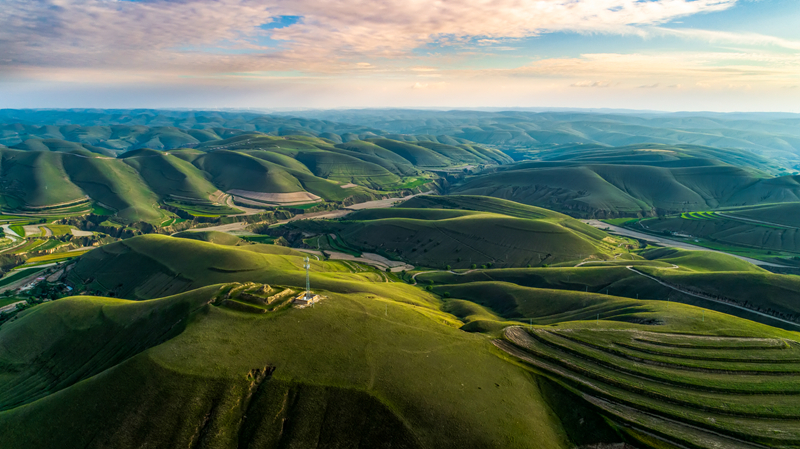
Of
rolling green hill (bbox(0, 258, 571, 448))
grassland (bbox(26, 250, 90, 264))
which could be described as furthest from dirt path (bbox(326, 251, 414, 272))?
grassland (bbox(26, 250, 90, 264))

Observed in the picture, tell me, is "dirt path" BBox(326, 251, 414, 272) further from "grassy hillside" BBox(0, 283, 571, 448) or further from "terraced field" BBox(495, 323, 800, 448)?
"grassy hillside" BBox(0, 283, 571, 448)

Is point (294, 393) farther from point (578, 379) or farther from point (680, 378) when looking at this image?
point (680, 378)

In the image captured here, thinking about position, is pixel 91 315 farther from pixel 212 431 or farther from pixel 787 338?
pixel 787 338

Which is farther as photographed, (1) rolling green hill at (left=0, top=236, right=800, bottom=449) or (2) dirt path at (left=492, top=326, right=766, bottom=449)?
(2) dirt path at (left=492, top=326, right=766, bottom=449)

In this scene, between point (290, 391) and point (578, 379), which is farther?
point (578, 379)

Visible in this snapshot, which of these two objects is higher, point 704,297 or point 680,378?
point 680,378

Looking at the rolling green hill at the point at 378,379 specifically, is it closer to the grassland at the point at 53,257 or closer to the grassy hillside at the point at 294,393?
the grassy hillside at the point at 294,393

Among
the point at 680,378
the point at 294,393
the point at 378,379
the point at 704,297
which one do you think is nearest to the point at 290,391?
the point at 294,393

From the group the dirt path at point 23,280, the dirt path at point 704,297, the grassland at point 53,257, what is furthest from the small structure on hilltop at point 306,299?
the grassland at point 53,257

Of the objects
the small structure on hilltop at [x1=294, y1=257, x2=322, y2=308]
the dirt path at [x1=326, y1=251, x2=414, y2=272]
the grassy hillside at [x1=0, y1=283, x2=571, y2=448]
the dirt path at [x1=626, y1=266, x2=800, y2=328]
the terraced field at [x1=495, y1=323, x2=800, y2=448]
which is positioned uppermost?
the small structure on hilltop at [x1=294, y1=257, x2=322, y2=308]
